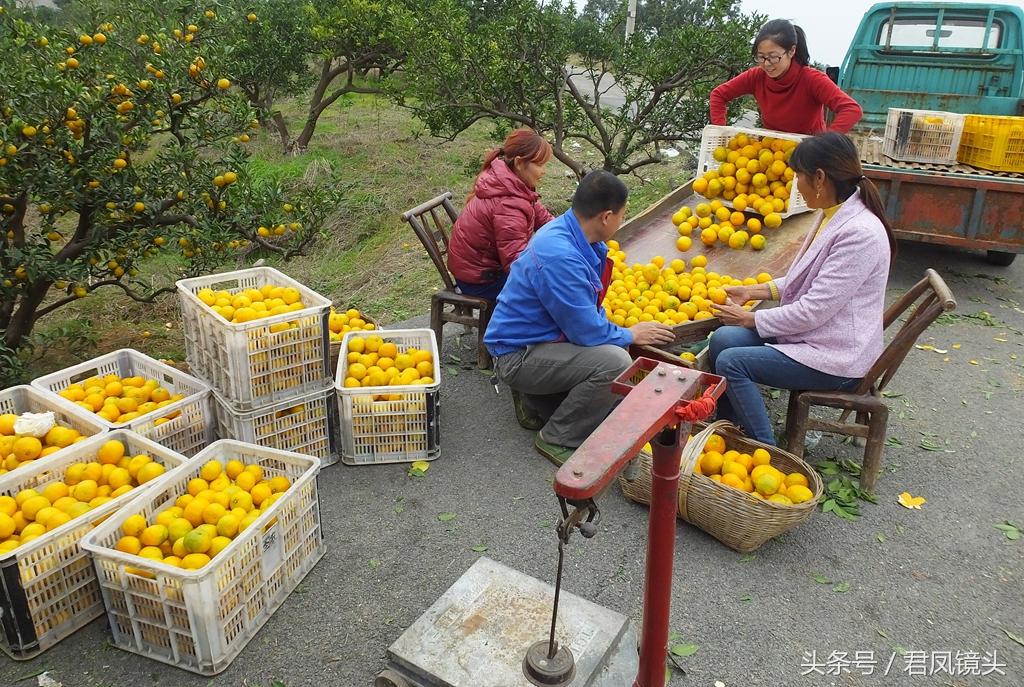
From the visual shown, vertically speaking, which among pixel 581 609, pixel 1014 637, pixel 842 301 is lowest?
pixel 1014 637

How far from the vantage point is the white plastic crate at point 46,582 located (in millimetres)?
2758

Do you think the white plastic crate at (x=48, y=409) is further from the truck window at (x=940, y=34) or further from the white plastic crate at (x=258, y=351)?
the truck window at (x=940, y=34)

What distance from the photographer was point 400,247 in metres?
9.62

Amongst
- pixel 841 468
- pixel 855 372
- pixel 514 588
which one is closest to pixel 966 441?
pixel 841 468

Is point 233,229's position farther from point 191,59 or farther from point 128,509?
point 128,509

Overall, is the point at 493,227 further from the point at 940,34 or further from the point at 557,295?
the point at 940,34

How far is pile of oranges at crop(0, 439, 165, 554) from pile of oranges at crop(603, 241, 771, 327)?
274cm

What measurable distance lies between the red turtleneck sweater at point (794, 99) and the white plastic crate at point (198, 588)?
175 inches

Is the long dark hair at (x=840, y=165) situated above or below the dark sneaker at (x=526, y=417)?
above

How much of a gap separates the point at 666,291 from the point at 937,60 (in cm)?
644

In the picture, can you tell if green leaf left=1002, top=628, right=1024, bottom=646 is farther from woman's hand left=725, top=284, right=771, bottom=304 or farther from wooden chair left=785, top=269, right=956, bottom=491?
woman's hand left=725, top=284, right=771, bottom=304

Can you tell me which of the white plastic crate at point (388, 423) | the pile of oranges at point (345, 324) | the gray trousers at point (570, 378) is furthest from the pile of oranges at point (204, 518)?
the pile of oranges at point (345, 324)

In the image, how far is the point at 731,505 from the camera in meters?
3.41

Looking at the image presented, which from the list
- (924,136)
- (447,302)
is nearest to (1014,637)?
(447,302)
